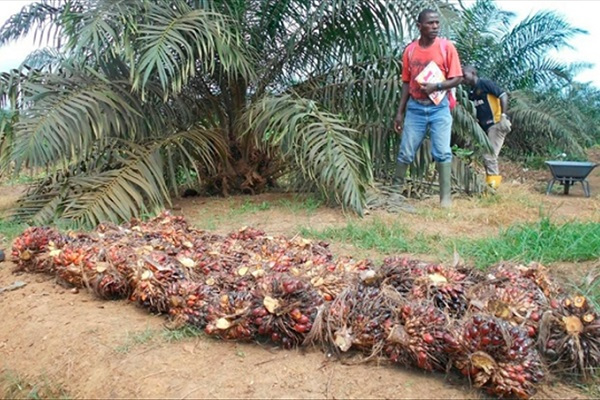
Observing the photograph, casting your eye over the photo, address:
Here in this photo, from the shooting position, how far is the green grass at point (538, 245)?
10.5 feet

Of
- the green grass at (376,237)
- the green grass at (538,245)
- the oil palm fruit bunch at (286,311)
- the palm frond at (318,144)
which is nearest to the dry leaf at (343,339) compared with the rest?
the oil palm fruit bunch at (286,311)

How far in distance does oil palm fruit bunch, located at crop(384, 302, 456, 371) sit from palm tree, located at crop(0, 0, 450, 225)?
2.55 meters

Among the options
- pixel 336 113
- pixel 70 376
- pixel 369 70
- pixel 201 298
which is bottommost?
pixel 70 376

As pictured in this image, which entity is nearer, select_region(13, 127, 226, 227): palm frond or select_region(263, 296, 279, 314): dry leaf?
select_region(263, 296, 279, 314): dry leaf

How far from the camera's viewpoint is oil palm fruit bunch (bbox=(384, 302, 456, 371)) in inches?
81.4

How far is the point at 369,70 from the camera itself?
230 inches

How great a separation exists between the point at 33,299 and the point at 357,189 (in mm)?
2567

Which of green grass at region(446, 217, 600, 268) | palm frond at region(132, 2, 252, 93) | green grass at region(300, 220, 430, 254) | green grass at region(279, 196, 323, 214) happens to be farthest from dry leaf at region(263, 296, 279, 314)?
green grass at region(279, 196, 323, 214)

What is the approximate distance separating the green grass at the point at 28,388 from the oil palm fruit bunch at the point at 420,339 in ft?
4.25

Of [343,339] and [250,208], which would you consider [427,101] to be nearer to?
[250,208]

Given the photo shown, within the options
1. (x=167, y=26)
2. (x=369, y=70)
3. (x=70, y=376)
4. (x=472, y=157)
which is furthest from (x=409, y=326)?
(x=472, y=157)

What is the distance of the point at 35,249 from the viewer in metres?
3.48

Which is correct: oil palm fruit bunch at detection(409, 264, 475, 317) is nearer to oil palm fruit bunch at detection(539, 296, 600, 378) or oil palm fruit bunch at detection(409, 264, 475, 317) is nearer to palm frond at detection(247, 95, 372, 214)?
oil palm fruit bunch at detection(539, 296, 600, 378)

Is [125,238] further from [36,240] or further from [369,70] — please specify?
[369,70]
